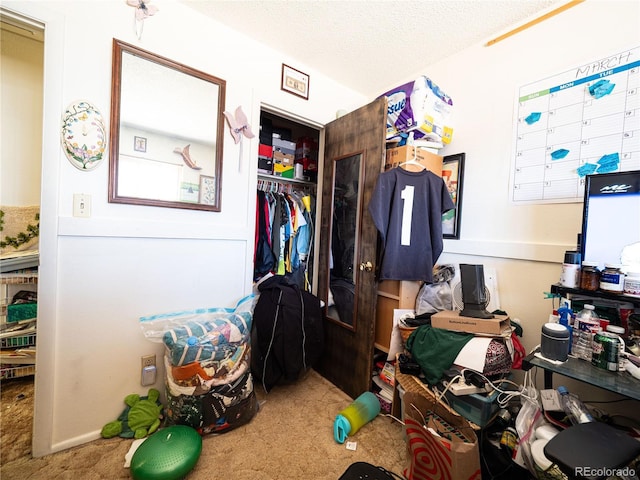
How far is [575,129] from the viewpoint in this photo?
141 centimetres

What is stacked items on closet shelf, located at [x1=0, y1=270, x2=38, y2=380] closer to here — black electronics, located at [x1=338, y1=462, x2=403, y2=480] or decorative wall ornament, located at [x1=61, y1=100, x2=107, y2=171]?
decorative wall ornament, located at [x1=61, y1=100, x2=107, y2=171]

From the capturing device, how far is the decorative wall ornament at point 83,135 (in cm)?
127

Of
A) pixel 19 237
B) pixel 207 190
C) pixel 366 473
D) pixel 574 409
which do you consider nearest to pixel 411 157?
pixel 207 190

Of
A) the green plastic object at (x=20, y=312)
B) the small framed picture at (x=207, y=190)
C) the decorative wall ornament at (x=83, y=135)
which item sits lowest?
the green plastic object at (x=20, y=312)

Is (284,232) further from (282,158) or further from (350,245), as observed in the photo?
(282,158)

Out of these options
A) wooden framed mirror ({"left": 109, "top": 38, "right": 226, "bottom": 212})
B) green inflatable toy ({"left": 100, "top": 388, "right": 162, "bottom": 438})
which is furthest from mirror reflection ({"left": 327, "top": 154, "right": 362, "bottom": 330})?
green inflatable toy ({"left": 100, "top": 388, "right": 162, "bottom": 438})

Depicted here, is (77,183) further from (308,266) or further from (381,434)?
(381,434)

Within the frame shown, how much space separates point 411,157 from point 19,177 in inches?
109

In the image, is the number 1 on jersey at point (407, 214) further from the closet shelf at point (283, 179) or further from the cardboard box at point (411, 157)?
the closet shelf at point (283, 179)

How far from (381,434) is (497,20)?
8.39 feet

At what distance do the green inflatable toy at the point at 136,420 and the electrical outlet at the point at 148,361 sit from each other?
163 millimetres

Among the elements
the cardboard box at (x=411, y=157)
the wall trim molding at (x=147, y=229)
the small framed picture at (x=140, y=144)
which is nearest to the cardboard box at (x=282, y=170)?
the wall trim molding at (x=147, y=229)

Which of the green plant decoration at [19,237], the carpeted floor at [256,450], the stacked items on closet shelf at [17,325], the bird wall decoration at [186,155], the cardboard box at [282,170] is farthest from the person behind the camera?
the cardboard box at [282,170]

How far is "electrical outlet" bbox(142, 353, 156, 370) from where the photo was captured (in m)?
1.51
